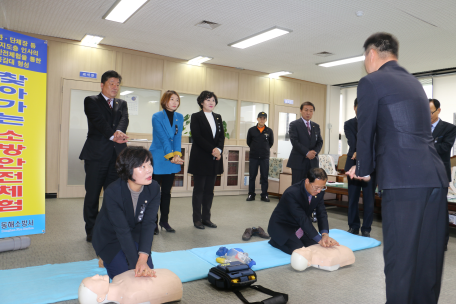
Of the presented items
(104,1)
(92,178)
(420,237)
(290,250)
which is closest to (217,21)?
(104,1)

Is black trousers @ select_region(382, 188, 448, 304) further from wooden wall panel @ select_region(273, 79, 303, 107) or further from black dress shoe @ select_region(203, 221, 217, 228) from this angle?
wooden wall panel @ select_region(273, 79, 303, 107)

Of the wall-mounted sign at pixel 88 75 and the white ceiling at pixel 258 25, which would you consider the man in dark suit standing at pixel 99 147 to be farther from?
the wall-mounted sign at pixel 88 75

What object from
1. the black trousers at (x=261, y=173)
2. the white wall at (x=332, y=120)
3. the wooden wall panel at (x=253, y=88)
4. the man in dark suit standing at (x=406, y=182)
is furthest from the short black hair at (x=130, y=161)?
the white wall at (x=332, y=120)

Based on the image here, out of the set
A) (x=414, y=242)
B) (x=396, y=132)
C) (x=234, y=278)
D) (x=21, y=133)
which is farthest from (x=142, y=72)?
(x=414, y=242)

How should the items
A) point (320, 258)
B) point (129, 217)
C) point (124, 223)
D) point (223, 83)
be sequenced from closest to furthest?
point (124, 223), point (129, 217), point (320, 258), point (223, 83)

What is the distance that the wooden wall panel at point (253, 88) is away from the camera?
7.51 meters

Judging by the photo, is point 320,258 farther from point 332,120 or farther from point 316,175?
point 332,120

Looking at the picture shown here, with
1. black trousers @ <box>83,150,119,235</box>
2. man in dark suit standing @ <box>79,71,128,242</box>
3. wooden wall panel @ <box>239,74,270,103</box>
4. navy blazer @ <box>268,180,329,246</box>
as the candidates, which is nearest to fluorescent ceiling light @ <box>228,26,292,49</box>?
wooden wall panel @ <box>239,74,270,103</box>

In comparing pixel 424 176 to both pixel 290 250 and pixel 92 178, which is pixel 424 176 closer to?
pixel 290 250

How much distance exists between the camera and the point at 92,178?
3.04 m

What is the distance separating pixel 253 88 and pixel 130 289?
20.8 feet

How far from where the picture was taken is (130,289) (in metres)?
1.77

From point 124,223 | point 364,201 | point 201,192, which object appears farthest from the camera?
point 201,192

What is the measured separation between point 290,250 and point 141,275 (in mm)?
1430
